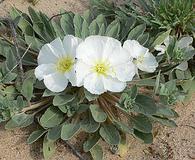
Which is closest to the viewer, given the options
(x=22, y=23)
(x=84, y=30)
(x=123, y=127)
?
(x=123, y=127)

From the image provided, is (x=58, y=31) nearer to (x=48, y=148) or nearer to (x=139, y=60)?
(x=139, y=60)

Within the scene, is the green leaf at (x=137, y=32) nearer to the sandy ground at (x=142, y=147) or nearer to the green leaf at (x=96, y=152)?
the sandy ground at (x=142, y=147)

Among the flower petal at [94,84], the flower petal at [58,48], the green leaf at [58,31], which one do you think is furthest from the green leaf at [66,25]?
the flower petal at [94,84]

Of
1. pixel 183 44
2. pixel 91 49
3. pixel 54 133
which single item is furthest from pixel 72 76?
pixel 183 44

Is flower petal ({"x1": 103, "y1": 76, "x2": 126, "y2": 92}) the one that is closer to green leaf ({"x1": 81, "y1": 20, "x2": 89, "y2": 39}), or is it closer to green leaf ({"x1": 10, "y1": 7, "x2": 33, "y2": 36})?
green leaf ({"x1": 81, "y1": 20, "x2": 89, "y2": 39})

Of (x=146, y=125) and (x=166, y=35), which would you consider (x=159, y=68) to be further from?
(x=146, y=125)

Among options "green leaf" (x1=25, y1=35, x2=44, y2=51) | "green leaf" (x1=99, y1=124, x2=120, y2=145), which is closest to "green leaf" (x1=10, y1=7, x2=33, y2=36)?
"green leaf" (x1=25, y1=35, x2=44, y2=51)
